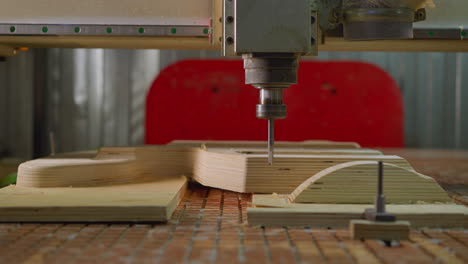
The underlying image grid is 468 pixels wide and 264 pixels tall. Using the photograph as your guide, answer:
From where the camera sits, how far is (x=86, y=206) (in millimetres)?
1009

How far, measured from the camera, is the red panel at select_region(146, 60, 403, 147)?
2.42 m

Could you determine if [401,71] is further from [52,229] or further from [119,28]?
[52,229]

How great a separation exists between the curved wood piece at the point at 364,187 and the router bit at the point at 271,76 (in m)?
0.17

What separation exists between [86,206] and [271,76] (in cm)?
46

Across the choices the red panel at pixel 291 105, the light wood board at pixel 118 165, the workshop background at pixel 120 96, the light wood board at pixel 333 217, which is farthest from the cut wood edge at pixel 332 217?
the workshop background at pixel 120 96

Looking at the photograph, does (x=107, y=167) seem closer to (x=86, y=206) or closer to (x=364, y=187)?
(x=86, y=206)

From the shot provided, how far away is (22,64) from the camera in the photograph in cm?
317

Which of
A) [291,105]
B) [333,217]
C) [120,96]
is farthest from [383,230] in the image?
[120,96]

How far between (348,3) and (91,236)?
73 cm

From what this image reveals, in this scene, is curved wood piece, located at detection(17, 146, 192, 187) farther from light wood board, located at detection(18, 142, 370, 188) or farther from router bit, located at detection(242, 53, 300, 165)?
router bit, located at detection(242, 53, 300, 165)

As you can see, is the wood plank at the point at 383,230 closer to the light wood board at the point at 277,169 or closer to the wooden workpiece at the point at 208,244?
the wooden workpiece at the point at 208,244

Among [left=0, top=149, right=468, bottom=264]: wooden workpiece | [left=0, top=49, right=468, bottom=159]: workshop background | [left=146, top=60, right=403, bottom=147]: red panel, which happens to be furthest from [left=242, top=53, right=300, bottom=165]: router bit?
[left=0, top=49, right=468, bottom=159]: workshop background

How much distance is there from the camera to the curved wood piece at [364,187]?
1086mm

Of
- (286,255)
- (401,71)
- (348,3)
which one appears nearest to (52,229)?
(286,255)
